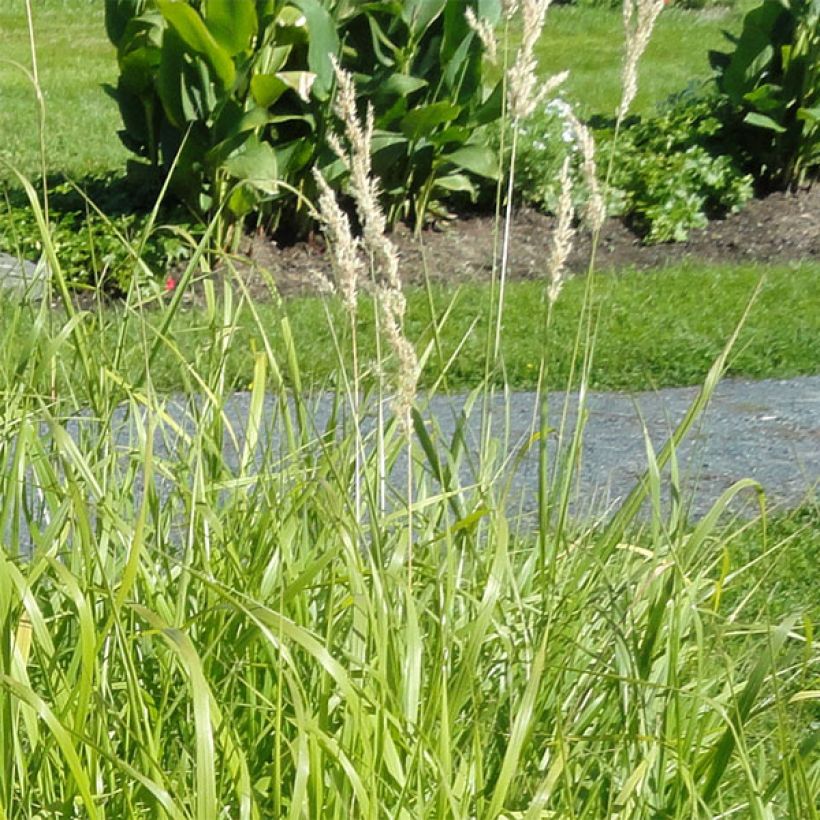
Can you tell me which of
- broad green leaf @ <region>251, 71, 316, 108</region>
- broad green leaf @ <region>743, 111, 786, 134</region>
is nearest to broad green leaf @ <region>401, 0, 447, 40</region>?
broad green leaf @ <region>251, 71, 316, 108</region>

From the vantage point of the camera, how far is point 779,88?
8391 millimetres

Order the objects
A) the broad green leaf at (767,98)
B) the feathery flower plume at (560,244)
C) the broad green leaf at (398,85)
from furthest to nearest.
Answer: the broad green leaf at (767,98) < the broad green leaf at (398,85) < the feathery flower plume at (560,244)

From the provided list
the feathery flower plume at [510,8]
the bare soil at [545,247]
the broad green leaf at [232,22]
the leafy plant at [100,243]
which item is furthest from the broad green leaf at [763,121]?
the feathery flower plume at [510,8]

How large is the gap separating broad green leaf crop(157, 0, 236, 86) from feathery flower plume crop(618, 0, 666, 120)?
14.0 ft

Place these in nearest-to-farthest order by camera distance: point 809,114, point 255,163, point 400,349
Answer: point 400,349 < point 255,163 < point 809,114

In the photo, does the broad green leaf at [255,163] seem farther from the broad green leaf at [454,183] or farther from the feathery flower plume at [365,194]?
the feathery flower plume at [365,194]

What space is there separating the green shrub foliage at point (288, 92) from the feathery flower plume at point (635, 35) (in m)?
4.16

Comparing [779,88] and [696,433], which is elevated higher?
[779,88]

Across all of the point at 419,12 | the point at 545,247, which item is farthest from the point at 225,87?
the point at 545,247

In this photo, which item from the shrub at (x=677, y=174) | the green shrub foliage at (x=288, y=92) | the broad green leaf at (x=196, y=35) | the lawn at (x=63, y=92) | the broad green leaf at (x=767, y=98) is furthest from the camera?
the lawn at (x=63, y=92)

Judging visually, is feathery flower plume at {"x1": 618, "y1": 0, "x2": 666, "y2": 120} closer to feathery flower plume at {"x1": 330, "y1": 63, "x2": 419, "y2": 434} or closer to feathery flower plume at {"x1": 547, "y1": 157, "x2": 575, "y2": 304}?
feathery flower plume at {"x1": 547, "y1": 157, "x2": 575, "y2": 304}

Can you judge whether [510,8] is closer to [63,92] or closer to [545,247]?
[545,247]

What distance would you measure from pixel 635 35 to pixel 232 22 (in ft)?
14.5

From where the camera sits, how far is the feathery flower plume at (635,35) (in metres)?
2.24
